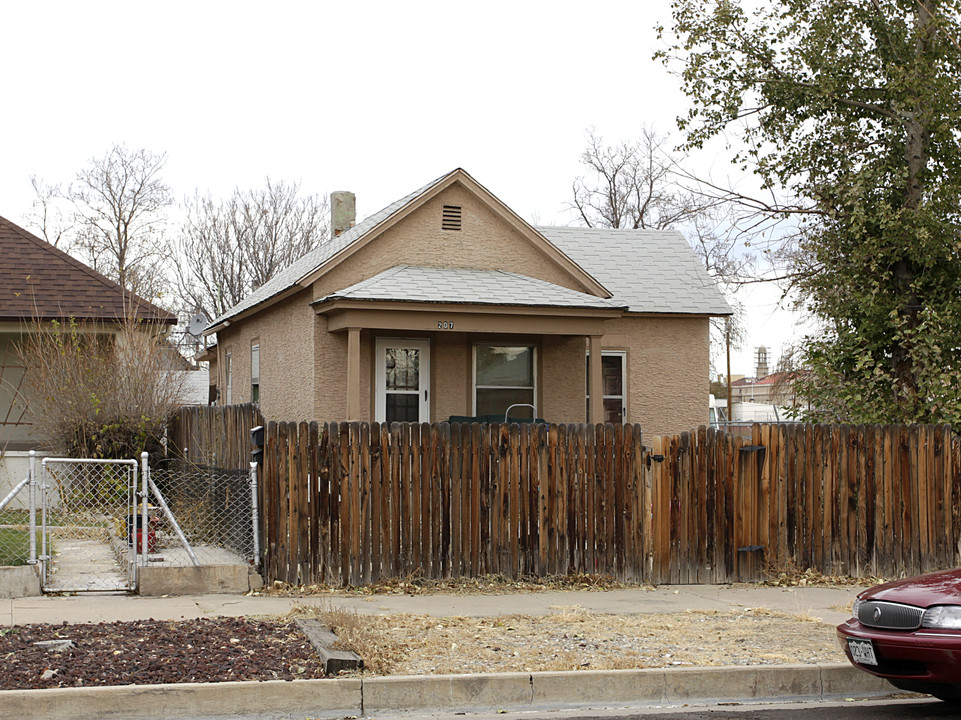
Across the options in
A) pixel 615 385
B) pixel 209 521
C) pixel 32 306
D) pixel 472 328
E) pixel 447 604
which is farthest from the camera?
pixel 615 385

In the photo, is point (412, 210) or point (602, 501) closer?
point (602, 501)


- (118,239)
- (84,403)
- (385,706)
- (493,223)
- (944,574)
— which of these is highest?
(118,239)

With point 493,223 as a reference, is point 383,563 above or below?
below

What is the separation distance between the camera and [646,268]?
20.0 meters

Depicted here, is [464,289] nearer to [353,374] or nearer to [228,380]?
[353,374]

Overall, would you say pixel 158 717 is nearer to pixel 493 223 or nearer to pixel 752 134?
pixel 493 223

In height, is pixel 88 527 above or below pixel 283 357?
below

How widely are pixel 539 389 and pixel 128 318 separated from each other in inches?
265

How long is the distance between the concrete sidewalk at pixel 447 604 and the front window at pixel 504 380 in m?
6.24

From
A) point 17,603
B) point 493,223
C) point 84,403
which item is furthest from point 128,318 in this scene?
point 17,603

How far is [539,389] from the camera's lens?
1728cm

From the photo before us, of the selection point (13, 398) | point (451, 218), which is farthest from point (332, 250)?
point (13, 398)

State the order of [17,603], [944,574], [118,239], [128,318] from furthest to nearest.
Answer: [118,239], [128,318], [17,603], [944,574]

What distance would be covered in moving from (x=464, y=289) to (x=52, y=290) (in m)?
7.62
